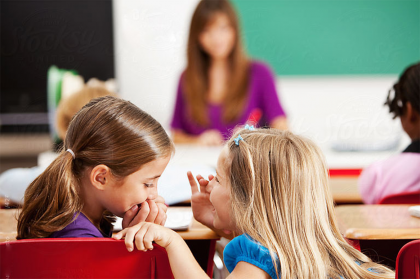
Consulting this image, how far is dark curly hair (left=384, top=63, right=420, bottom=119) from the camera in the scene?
173 cm

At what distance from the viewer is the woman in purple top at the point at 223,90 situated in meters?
2.92

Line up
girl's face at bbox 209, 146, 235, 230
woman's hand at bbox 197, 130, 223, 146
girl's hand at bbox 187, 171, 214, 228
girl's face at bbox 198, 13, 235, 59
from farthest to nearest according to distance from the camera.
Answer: girl's face at bbox 198, 13, 235, 59
woman's hand at bbox 197, 130, 223, 146
girl's hand at bbox 187, 171, 214, 228
girl's face at bbox 209, 146, 235, 230

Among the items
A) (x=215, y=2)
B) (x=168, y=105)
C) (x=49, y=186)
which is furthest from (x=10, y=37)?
(x=49, y=186)

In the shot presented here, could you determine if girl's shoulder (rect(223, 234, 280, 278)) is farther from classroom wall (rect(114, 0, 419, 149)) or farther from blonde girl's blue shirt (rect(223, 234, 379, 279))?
classroom wall (rect(114, 0, 419, 149))

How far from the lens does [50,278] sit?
0.87 metres

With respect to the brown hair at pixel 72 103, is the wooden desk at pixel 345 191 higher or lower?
lower

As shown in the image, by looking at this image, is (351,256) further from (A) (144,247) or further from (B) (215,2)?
(B) (215,2)

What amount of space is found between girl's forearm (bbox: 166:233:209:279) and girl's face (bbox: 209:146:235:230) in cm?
18

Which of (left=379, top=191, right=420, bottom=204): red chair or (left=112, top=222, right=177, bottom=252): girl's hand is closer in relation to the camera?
(left=112, top=222, right=177, bottom=252): girl's hand

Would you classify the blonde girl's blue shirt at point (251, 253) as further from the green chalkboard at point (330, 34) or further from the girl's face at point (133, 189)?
the green chalkboard at point (330, 34)

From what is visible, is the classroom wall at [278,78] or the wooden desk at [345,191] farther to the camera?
the classroom wall at [278,78]

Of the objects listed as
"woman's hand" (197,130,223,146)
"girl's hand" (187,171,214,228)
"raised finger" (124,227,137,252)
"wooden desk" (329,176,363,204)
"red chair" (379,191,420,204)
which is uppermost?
"raised finger" (124,227,137,252)

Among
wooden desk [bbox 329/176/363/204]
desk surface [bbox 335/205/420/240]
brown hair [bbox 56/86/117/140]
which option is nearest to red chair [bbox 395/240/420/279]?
desk surface [bbox 335/205/420/240]


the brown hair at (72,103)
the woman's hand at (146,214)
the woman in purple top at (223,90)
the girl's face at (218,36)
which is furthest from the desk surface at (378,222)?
the girl's face at (218,36)
